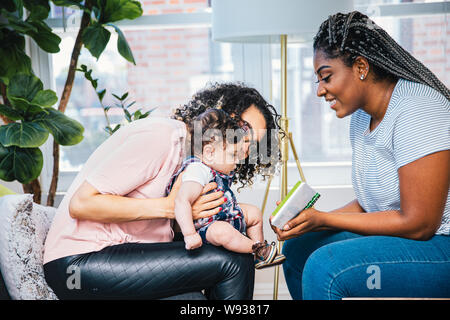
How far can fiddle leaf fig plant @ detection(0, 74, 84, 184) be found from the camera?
1971 millimetres

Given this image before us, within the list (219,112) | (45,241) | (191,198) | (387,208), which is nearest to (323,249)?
(387,208)

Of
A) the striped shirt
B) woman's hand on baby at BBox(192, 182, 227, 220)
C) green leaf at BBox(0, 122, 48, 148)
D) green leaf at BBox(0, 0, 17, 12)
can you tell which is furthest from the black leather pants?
green leaf at BBox(0, 0, 17, 12)

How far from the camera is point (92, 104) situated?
2748 mm

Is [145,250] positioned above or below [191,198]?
below

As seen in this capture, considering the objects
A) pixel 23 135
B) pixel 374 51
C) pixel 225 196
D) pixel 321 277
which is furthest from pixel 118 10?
pixel 321 277

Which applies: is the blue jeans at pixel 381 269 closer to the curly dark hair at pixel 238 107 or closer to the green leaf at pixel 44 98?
the curly dark hair at pixel 238 107

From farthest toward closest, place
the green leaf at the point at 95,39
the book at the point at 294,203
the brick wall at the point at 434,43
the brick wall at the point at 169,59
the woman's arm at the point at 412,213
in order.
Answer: the brick wall at the point at 169,59 → the brick wall at the point at 434,43 → the green leaf at the point at 95,39 → the book at the point at 294,203 → the woman's arm at the point at 412,213

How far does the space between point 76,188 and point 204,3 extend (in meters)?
1.69

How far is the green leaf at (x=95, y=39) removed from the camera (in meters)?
2.16

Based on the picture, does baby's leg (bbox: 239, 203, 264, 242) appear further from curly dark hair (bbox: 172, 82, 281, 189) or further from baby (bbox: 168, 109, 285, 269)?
curly dark hair (bbox: 172, 82, 281, 189)

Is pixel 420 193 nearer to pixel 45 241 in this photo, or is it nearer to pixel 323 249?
pixel 323 249

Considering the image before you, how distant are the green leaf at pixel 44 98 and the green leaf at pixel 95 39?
0.29 m

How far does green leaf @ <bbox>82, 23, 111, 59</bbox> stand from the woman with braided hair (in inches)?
46.7

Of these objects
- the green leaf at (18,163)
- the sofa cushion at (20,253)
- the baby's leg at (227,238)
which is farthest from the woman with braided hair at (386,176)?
the green leaf at (18,163)
